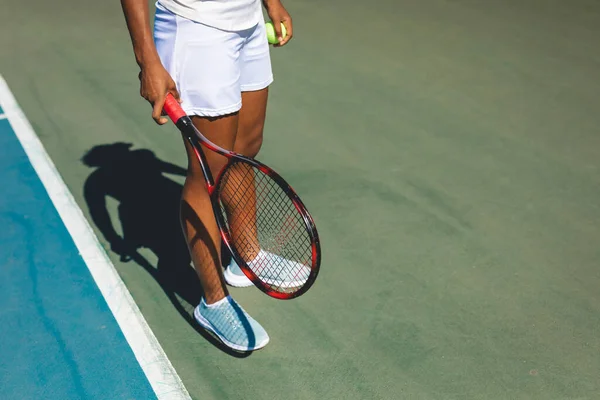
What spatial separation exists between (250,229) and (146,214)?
1.00 metres

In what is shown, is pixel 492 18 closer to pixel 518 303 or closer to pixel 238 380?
pixel 518 303

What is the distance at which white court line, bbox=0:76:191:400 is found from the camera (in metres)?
2.58

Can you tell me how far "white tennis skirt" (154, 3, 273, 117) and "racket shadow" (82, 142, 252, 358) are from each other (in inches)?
38.7

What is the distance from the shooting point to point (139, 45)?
2236 mm

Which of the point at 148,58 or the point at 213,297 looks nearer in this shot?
the point at 148,58

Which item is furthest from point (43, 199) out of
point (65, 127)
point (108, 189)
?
point (65, 127)

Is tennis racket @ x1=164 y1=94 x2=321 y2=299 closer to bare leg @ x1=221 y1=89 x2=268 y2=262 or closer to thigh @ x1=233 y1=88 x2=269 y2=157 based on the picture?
bare leg @ x1=221 y1=89 x2=268 y2=262

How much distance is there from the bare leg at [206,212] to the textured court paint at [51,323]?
429 millimetres

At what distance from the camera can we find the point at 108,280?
3.06m

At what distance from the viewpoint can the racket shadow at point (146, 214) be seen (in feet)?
10.0

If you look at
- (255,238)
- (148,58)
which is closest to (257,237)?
(255,238)

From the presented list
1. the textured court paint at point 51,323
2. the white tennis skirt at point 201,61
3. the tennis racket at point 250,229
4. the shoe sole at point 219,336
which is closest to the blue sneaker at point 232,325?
the shoe sole at point 219,336

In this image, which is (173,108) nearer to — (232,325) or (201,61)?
(201,61)

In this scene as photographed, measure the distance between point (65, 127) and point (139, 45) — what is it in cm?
241
